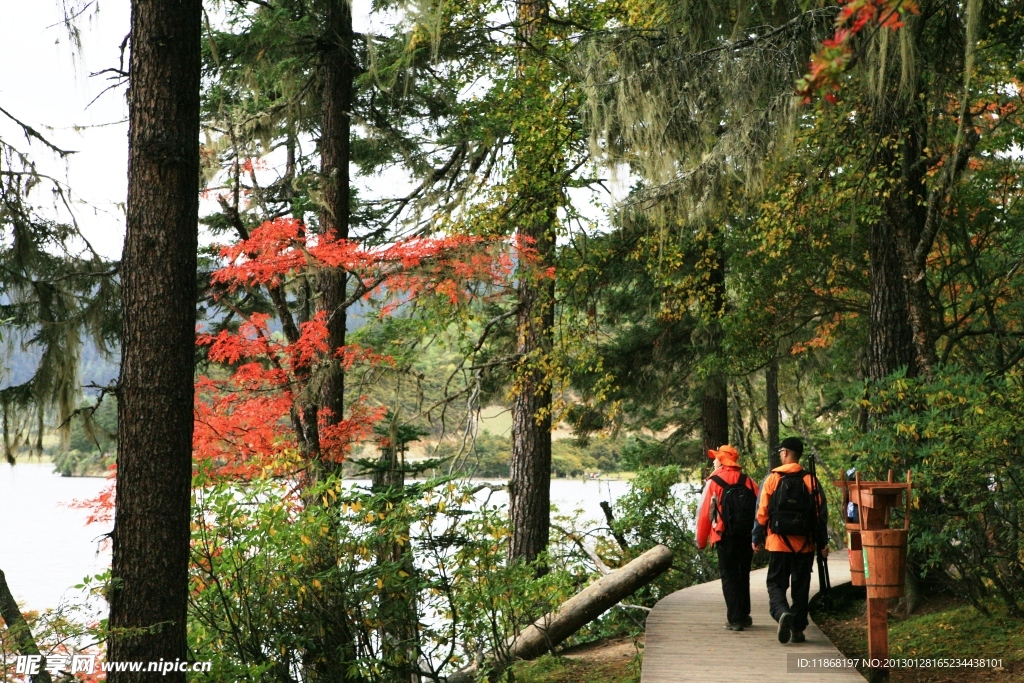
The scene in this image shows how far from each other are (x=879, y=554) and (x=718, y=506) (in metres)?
1.40

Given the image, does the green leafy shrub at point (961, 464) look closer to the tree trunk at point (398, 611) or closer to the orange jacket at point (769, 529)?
the orange jacket at point (769, 529)

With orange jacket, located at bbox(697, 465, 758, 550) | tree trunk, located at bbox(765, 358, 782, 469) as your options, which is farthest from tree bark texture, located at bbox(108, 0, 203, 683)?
tree trunk, located at bbox(765, 358, 782, 469)

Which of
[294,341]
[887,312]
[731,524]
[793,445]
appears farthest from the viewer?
[294,341]

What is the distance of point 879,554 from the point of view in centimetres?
635

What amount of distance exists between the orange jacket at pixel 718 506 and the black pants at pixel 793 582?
0.50 m

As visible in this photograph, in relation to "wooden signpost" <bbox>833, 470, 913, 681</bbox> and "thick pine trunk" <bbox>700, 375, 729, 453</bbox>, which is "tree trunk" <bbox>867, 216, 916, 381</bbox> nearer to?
"wooden signpost" <bbox>833, 470, 913, 681</bbox>

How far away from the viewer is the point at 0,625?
721cm

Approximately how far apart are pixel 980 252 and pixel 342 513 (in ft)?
29.0

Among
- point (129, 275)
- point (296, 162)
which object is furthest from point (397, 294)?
point (296, 162)

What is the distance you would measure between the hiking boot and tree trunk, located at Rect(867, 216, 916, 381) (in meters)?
2.91

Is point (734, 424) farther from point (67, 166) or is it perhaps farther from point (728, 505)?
point (67, 166)

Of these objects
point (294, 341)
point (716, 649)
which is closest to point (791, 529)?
point (716, 649)

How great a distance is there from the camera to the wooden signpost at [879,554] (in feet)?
20.7

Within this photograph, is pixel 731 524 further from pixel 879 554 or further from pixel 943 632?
pixel 943 632
